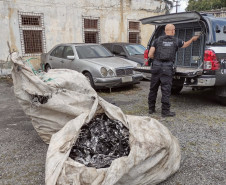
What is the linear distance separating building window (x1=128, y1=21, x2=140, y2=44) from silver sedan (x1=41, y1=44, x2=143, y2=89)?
5.46 m

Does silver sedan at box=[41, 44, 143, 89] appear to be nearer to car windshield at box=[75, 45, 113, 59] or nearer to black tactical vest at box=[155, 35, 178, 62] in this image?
car windshield at box=[75, 45, 113, 59]

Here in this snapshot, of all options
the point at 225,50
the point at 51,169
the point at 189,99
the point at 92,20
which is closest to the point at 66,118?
the point at 51,169

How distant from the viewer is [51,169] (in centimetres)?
212

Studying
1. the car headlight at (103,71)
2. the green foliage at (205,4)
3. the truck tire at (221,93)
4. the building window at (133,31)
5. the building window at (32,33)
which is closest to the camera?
the truck tire at (221,93)

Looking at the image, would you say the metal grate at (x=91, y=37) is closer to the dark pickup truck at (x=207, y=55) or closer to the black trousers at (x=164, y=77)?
the dark pickup truck at (x=207, y=55)

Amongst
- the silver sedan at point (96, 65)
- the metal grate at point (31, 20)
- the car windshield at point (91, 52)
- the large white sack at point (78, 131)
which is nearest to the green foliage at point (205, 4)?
the metal grate at point (31, 20)

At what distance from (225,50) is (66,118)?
3421mm

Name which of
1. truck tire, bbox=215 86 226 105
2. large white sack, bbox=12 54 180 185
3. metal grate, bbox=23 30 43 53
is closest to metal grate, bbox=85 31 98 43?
metal grate, bbox=23 30 43 53

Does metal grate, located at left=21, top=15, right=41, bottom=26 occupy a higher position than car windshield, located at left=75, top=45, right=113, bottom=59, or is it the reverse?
metal grate, located at left=21, top=15, right=41, bottom=26

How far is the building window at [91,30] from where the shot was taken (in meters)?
11.4

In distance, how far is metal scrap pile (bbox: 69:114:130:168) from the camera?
2.38 m

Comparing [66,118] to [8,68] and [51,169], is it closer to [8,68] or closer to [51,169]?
[51,169]

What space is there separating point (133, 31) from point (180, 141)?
10.5m

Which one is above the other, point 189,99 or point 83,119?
point 83,119
